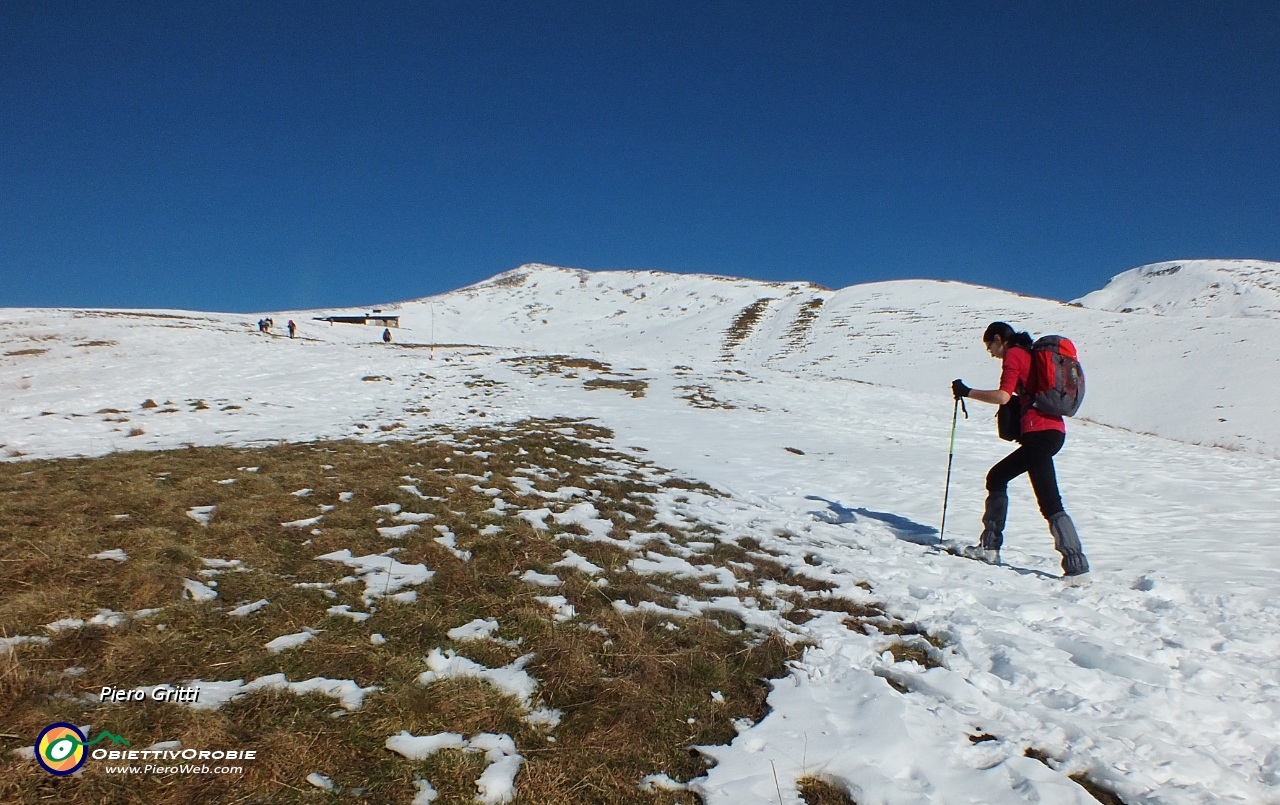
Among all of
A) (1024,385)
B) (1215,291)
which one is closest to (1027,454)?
(1024,385)

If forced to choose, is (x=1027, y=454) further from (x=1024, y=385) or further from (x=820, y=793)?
(x=820, y=793)

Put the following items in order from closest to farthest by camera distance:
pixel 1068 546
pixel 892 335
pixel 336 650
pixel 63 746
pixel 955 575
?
pixel 63 746 < pixel 336 650 < pixel 1068 546 < pixel 955 575 < pixel 892 335

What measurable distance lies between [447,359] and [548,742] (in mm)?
30542

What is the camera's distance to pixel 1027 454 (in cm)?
596

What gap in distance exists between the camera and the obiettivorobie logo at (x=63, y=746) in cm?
260

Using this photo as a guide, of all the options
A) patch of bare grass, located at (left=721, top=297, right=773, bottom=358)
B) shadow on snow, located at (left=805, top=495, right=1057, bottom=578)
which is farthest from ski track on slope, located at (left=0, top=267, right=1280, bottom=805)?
patch of bare grass, located at (left=721, top=297, right=773, bottom=358)

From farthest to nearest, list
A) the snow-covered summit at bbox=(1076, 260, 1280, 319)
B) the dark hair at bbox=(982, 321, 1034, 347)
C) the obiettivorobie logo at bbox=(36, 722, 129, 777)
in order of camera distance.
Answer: the snow-covered summit at bbox=(1076, 260, 1280, 319)
the dark hair at bbox=(982, 321, 1034, 347)
the obiettivorobie logo at bbox=(36, 722, 129, 777)

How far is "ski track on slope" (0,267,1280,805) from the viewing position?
2980mm

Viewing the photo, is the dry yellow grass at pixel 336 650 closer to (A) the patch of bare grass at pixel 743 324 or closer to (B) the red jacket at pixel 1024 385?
(B) the red jacket at pixel 1024 385

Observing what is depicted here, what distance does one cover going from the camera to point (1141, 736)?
3.18 meters

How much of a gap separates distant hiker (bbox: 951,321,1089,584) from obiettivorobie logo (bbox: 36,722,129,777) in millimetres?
7034

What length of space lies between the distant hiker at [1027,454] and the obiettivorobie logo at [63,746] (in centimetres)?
703

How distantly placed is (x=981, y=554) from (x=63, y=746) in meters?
7.66

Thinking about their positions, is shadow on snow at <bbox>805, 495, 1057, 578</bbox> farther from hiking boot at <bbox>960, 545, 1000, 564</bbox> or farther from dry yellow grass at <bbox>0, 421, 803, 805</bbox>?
dry yellow grass at <bbox>0, 421, 803, 805</bbox>
